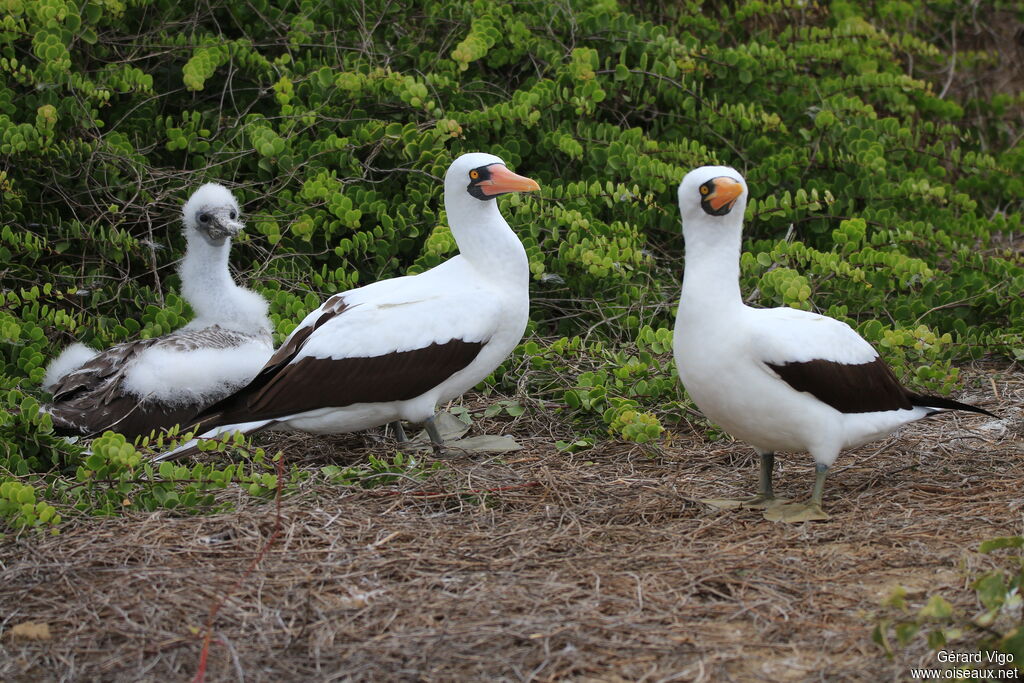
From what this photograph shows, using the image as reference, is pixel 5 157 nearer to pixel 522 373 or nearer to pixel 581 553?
pixel 522 373

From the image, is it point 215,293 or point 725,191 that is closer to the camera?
point 725,191

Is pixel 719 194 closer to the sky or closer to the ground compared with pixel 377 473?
closer to the sky

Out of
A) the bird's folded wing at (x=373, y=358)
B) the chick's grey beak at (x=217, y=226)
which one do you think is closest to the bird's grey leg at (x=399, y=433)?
the bird's folded wing at (x=373, y=358)

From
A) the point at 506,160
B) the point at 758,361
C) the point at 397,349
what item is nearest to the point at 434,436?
the point at 397,349

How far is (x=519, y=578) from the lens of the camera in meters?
3.53

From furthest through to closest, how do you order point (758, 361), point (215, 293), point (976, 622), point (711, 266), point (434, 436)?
point (215, 293)
point (434, 436)
point (711, 266)
point (758, 361)
point (976, 622)

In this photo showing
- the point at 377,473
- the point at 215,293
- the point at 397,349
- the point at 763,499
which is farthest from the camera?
the point at 215,293

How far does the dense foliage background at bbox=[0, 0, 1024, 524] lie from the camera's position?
5789 mm

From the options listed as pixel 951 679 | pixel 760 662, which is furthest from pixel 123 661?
pixel 951 679

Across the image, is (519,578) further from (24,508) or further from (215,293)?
(215,293)

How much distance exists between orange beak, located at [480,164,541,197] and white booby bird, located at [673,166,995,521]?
99 centimetres

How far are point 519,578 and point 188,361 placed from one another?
7.42 feet

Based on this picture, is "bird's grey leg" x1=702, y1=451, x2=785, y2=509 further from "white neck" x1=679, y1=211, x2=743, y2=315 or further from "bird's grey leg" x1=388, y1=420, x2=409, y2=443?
"bird's grey leg" x1=388, y1=420, x2=409, y2=443

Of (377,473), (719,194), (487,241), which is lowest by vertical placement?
(377,473)
